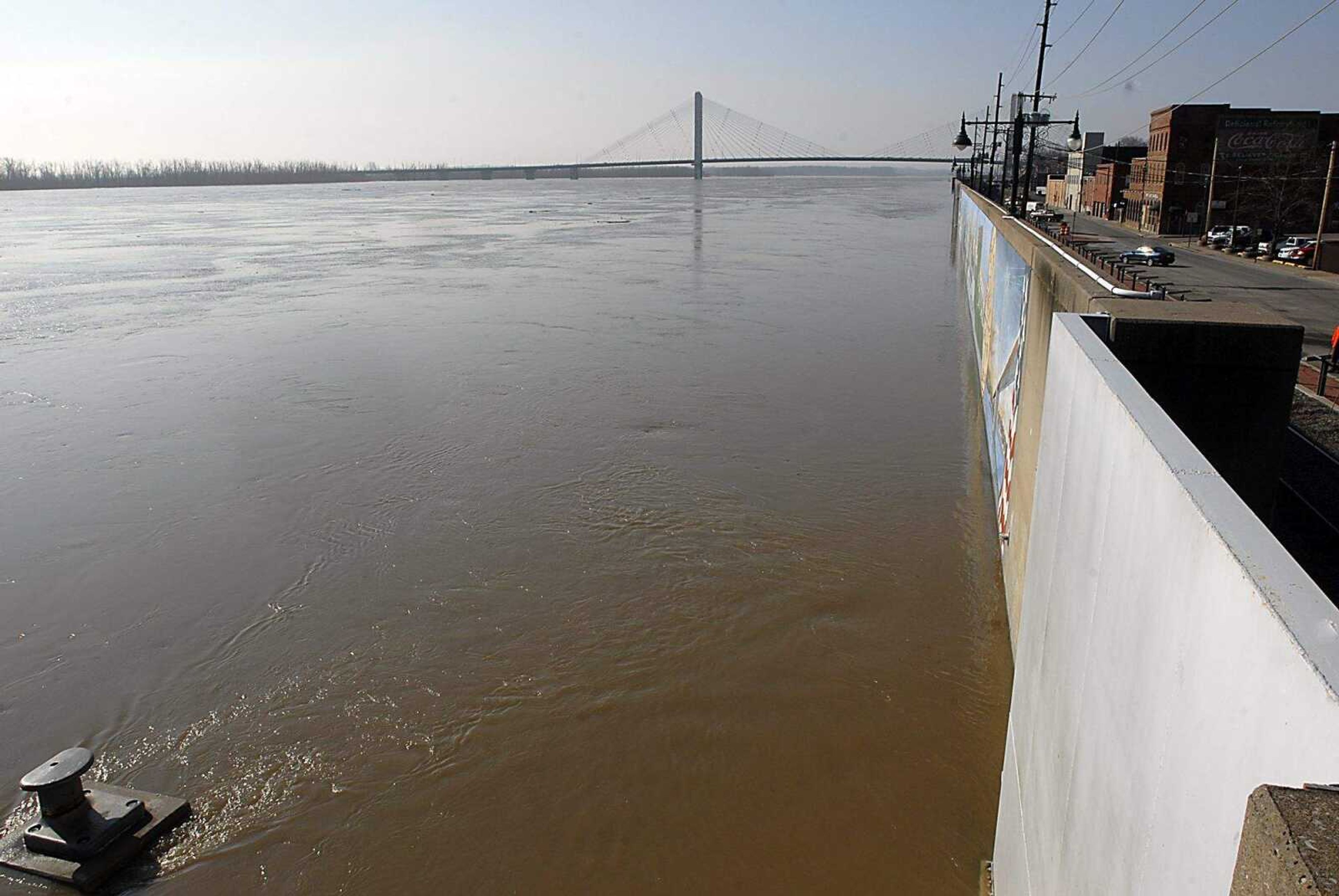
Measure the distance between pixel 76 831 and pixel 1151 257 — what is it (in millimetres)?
31535

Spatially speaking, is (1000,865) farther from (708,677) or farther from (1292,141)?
(1292,141)

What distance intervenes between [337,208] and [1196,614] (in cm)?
9724

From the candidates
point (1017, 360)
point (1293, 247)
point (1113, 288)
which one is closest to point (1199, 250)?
point (1293, 247)

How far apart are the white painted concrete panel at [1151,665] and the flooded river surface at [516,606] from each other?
94.1 inches

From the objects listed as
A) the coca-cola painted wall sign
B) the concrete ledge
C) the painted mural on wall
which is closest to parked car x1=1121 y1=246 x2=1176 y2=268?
the painted mural on wall

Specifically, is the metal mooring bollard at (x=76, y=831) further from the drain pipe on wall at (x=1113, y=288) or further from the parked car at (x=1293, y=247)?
the parked car at (x=1293, y=247)

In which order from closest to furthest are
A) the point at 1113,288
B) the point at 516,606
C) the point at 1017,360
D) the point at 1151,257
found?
the point at 1113,288, the point at 516,606, the point at 1017,360, the point at 1151,257

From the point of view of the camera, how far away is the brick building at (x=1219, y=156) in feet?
157

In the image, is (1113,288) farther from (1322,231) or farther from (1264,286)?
(1322,231)

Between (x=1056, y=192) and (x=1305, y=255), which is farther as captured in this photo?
(x=1056, y=192)

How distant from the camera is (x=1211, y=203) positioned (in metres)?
47.0

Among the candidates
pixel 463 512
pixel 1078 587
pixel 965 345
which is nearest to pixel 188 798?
pixel 463 512

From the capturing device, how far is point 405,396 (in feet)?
54.2

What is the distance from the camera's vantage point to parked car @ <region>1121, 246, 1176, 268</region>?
28.4 m
